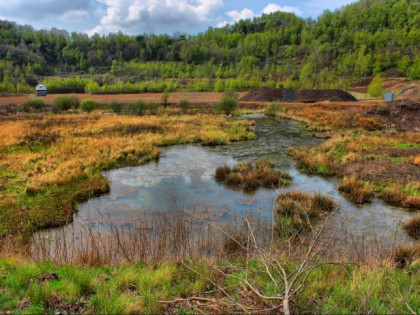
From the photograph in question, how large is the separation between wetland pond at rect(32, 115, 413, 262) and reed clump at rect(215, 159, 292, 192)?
1.78ft

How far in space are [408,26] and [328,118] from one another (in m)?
139

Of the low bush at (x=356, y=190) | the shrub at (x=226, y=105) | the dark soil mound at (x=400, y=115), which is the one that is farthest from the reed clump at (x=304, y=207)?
the shrub at (x=226, y=105)

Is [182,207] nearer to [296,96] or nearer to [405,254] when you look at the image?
[405,254]

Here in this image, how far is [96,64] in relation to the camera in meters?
160

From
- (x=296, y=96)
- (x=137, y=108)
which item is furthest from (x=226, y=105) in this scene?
(x=296, y=96)

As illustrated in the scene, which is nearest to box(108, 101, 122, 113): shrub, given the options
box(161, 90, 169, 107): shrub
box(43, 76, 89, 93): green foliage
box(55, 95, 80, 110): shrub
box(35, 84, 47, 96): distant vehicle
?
box(55, 95, 80, 110): shrub

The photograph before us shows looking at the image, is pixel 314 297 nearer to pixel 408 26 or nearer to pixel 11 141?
pixel 11 141

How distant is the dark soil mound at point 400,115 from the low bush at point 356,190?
20.6 meters

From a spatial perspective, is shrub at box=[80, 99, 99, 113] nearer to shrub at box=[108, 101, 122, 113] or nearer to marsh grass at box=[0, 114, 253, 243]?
shrub at box=[108, 101, 122, 113]

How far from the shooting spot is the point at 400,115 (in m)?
38.3

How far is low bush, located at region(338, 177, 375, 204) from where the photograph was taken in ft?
47.3

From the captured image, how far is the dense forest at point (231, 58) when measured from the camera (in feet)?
343

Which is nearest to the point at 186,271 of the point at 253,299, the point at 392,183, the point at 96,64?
the point at 253,299

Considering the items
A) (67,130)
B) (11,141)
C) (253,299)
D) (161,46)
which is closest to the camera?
(253,299)
